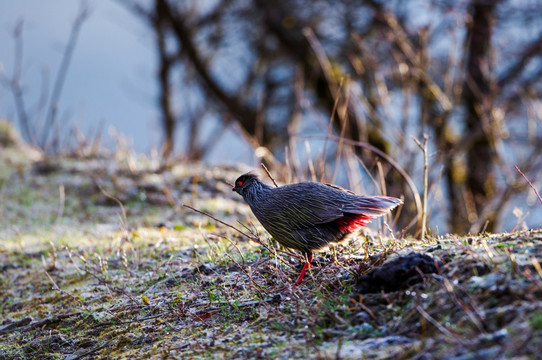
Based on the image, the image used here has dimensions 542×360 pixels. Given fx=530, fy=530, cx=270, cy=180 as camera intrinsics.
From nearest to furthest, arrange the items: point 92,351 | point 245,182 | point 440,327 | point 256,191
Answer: point 440,327 → point 92,351 → point 256,191 → point 245,182

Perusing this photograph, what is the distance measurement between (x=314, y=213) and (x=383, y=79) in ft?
22.7

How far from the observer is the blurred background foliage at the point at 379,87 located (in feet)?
26.5

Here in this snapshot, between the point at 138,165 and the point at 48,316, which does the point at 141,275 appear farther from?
the point at 138,165

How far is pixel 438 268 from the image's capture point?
260cm

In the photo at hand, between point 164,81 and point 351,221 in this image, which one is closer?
point 351,221

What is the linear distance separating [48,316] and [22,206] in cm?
383

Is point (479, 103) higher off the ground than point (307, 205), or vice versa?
point (479, 103)

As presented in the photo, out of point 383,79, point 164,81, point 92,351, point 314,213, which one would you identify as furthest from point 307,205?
point 164,81

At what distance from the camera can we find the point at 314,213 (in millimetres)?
3168

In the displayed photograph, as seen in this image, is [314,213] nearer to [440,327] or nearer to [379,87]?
[440,327]

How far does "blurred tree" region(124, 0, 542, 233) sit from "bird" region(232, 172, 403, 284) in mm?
2231

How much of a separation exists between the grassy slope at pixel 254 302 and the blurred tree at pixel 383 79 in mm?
2329

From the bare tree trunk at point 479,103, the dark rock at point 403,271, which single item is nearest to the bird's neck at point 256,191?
the dark rock at point 403,271

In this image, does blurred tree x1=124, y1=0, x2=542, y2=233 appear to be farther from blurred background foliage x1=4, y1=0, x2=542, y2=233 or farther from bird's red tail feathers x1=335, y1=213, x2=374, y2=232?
bird's red tail feathers x1=335, y1=213, x2=374, y2=232
